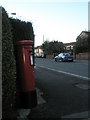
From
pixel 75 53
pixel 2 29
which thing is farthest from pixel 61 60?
pixel 2 29

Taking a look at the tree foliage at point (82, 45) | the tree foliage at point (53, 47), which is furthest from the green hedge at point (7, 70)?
the tree foliage at point (53, 47)

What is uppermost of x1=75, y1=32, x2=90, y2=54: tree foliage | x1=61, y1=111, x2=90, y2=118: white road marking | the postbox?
x1=75, y1=32, x2=90, y2=54: tree foliage

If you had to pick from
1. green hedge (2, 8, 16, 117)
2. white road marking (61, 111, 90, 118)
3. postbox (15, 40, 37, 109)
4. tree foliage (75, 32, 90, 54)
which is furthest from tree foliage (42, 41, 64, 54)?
green hedge (2, 8, 16, 117)

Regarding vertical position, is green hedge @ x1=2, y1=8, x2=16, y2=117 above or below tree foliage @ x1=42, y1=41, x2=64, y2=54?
below

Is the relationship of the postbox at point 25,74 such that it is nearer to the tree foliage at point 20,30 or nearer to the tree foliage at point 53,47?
the tree foliage at point 20,30

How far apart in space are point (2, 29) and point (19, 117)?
193 cm

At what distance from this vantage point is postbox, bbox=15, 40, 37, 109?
5.48m

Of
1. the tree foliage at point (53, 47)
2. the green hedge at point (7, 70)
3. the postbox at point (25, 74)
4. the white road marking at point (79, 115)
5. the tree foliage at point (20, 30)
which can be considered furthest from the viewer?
the tree foliage at point (53, 47)

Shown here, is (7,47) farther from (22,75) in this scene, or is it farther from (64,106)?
(64,106)

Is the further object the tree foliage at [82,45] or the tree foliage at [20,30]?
the tree foliage at [82,45]

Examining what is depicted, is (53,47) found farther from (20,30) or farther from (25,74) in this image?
(25,74)

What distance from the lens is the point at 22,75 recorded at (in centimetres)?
554

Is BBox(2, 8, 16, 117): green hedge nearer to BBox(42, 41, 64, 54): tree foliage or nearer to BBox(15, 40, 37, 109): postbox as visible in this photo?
BBox(15, 40, 37, 109): postbox

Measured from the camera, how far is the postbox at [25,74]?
18.0ft
